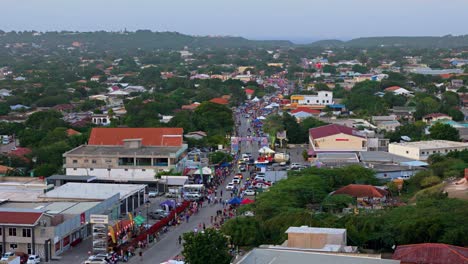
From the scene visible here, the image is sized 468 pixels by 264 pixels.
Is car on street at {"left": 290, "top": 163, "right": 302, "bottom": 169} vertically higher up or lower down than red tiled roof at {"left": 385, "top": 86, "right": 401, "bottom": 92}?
lower down

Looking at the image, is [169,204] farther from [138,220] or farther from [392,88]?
[392,88]

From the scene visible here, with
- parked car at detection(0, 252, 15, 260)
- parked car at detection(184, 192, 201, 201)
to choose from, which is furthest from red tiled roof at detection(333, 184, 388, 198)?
parked car at detection(0, 252, 15, 260)

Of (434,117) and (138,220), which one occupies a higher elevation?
(434,117)

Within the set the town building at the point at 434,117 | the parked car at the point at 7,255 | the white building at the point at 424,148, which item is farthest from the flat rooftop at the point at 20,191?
the town building at the point at 434,117

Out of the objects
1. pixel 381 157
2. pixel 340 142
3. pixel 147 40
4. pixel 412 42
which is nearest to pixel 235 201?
pixel 381 157

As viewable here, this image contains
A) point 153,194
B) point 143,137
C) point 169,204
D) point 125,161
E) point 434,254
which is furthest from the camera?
point 143,137

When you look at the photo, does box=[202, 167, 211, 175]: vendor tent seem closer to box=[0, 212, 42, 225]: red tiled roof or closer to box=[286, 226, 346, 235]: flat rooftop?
box=[0, 212, 42, 225]: red tiled roof

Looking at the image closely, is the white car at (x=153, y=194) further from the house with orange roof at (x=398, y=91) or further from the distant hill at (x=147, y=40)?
the distant hill at (x=147, y=40)

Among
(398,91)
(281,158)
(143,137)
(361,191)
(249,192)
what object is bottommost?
(249,192)
